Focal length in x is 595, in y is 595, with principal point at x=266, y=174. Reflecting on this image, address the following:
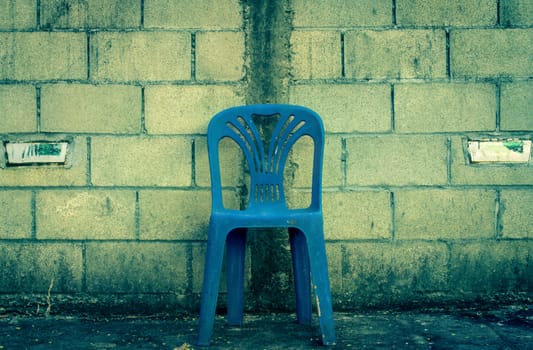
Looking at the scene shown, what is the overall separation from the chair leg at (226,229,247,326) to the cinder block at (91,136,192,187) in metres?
0.40

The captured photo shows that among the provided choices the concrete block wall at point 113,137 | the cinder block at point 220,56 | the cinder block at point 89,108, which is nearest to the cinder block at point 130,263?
the concrete block wall at point 113,137

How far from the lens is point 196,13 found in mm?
2760

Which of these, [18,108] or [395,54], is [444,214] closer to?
[395,54]

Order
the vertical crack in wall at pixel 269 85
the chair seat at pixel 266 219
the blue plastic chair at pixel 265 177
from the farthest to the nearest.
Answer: the vertical crack in wall at pixel 269 85
the blue plastic chair at pixel 265 177
the chair seat at pixel 266 219

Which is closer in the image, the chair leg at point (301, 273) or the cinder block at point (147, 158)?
the chair leg at point (301, 273)

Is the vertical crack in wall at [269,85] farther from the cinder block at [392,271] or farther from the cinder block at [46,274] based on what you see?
the cinder block at [46,274]

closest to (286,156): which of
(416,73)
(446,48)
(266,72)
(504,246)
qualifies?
(266,72)

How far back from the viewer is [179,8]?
2756 millimetres

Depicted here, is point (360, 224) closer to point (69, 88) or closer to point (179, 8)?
point (179, 8)

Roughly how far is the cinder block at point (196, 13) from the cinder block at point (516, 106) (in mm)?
1297

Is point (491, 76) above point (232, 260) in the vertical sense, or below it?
above

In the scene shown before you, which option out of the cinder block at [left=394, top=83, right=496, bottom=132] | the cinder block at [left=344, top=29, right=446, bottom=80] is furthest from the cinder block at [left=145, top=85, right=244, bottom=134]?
the cinder block at [left=394, top=83, right=496, bottom=132]

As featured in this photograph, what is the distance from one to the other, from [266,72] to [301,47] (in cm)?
20

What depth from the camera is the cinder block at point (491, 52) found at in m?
2.79
